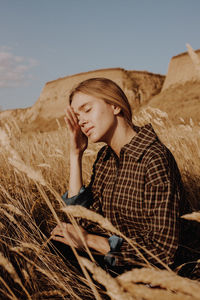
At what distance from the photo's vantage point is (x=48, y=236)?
182cm

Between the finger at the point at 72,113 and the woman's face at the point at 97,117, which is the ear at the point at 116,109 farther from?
the finger at the point at 72,113

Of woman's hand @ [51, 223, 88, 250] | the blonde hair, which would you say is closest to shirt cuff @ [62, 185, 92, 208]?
woman's hand @ [51, 223, 88, 250]

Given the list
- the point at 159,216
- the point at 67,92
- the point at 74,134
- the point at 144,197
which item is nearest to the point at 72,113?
the point at 74,134

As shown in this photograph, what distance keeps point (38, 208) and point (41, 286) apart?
109cm

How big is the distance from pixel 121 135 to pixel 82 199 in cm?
53

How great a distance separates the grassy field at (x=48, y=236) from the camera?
40cm

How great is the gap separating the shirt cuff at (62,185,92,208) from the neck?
1.36 ft

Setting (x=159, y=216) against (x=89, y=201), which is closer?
(x=159, y=216)

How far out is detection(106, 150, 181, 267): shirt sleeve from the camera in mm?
1004

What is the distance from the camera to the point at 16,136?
10.6 feet

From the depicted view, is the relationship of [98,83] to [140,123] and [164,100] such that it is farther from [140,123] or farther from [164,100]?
[164,100]

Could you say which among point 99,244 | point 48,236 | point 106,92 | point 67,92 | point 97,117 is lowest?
point 48,236

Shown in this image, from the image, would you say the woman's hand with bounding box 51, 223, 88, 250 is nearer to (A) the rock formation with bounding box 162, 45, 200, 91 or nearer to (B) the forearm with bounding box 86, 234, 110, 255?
(B) the forearm with bounding box 86, 234, 110, 255

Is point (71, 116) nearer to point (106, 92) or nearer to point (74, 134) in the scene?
point (74, 134)
